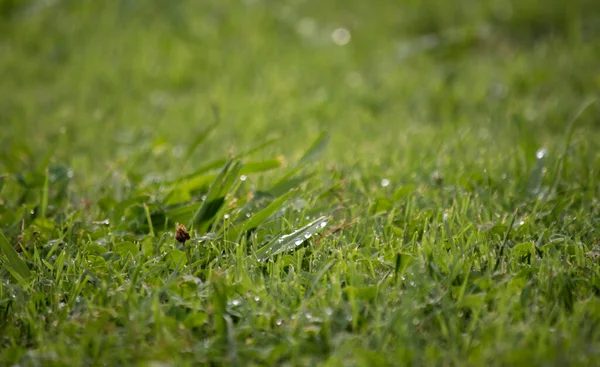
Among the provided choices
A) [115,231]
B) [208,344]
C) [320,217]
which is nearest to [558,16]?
[320,217]

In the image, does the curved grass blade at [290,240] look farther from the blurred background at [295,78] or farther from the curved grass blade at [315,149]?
the blurred background at [295,78]

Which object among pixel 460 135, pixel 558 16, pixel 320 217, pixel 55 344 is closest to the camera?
pixel 55 344

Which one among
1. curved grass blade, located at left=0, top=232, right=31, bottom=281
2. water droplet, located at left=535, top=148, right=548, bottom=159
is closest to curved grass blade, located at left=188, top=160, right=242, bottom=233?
curved grass blade, located at left=0, top=232, right=31, bottom=281

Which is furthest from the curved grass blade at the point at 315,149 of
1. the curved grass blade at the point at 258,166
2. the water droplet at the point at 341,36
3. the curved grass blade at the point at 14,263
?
the water droplet at the point at 341,36

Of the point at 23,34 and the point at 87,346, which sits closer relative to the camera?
the point at 87,346

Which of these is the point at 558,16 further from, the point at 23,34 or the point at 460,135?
the point at 23,34

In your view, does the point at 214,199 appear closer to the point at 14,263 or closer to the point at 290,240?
the point at 290,240

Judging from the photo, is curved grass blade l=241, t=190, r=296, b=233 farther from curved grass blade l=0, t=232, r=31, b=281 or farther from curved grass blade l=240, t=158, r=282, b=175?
curved grass blade l=0, t=232, r=31, b=281
